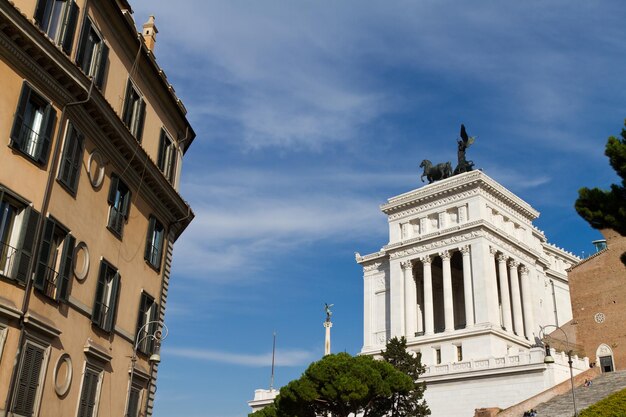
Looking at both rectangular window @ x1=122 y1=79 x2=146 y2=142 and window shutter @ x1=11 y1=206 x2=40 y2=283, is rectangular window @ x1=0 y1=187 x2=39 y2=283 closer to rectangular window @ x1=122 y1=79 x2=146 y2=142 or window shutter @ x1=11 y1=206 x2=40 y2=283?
window shutter @ x1=11 y1=206 x2=40 y2=283

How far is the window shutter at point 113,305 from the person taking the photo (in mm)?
20297

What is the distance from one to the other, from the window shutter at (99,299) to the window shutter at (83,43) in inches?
227

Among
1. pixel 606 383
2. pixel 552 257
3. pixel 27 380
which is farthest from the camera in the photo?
pixel 552 257

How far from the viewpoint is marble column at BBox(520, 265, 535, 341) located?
64750 millimetres

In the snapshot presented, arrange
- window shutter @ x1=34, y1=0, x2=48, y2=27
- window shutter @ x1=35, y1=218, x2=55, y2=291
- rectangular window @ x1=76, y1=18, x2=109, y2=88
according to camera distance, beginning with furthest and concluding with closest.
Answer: rectangular window @ x1=76, y1=18, x2=109, y2=88 → window shutter @ x1=34, y1=0, x2=48, y2=27 → window shutter @ x1=35, y1=218, x2=55, y2=291

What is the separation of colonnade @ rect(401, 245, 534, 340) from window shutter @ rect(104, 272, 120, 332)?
Result: 4435cm

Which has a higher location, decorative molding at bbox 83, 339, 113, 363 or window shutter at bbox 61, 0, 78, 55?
window shutter at bbox 61, 0, 78, 55

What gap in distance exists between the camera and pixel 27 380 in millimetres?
15758

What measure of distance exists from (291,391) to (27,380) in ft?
81.2

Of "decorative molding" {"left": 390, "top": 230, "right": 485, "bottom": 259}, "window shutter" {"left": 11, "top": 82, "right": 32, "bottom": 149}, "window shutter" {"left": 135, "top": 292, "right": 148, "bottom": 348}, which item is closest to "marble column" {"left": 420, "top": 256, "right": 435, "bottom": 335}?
"decorative molding" {"left": 390, "top": 230, "right": 485, "bottom": 259}

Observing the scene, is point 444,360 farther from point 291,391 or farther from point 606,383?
point 291,391

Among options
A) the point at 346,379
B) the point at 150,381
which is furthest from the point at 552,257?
the point at 150,381

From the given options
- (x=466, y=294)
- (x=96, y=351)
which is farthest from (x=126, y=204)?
(x=466, y=294)

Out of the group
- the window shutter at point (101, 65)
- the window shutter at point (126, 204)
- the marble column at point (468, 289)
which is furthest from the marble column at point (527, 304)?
the window shutter at point (101, 65)
